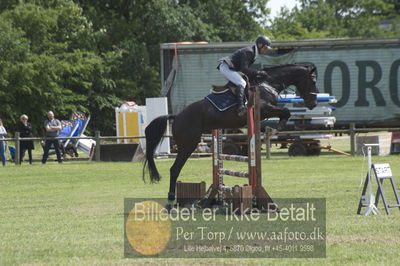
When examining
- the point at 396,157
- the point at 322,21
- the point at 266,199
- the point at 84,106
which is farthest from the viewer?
the point at 322,21

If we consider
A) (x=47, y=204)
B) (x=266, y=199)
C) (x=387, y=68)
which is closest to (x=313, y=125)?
(x=387, y=68)

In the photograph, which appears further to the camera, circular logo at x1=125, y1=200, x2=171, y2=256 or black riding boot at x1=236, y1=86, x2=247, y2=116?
black riding boot at x1=236, y1=86, x2=247, y2=116

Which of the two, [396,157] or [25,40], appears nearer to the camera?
[396,157]

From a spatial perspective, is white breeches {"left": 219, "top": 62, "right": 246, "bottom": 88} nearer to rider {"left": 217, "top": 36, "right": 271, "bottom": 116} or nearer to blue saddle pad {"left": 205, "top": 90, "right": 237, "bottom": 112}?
rider {"left": 217, "top": 36, "right": 271, "bottom": 116}

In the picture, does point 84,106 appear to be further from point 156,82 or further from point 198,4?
point 198,4

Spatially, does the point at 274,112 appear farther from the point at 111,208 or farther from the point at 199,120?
the point at 111,208

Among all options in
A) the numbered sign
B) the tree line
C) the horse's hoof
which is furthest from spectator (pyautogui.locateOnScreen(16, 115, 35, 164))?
the numbered sign

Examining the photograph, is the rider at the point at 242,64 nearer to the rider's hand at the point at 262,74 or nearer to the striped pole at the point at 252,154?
the rider's hand at the point at 262,74

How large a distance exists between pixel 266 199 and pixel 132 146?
1576cm

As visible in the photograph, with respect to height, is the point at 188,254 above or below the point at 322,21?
below

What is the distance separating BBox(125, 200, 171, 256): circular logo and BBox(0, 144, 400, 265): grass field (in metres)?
0.17

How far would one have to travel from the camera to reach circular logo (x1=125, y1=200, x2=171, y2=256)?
855 centimetres

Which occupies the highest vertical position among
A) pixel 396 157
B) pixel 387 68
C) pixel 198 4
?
pixel 198 4

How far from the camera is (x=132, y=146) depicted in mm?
26594
